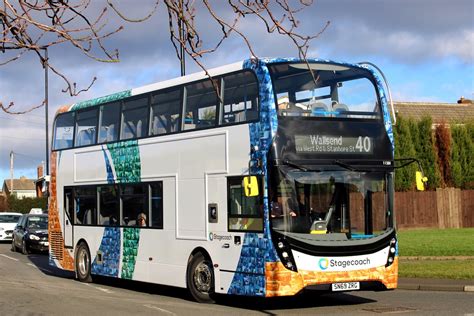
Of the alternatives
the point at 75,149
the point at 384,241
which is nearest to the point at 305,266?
the point at 384,241

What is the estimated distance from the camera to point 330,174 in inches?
535

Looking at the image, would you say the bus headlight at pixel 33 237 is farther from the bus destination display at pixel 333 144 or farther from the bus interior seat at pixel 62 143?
the bus destination display at pixel 333 144

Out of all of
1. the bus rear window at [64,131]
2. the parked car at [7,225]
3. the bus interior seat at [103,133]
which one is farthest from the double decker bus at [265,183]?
the parked car at [7,225]

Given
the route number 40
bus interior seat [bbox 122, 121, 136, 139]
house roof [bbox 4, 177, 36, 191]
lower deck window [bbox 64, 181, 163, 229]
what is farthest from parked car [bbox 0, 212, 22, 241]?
house roof [bbox 4, 177, 36, 191]

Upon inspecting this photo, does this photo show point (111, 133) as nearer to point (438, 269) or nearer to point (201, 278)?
point (201, 278)

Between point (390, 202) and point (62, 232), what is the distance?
9.89 metres

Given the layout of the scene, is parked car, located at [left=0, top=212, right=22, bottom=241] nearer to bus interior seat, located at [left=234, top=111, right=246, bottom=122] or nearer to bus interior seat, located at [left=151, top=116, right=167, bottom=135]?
bus interior seat, located at [left=151, top=116, right=167, bottom=135]

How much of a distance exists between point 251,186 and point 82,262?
819cm

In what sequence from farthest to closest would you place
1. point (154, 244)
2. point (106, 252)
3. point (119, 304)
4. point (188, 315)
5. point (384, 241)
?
1. point (106, 252)
2. point (154, 244)
3. point (119, 304)
4. point (384, 241)
5. point (188, 315)

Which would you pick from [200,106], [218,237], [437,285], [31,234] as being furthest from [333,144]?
[31,234]

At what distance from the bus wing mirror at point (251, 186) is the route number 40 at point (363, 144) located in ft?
6.63

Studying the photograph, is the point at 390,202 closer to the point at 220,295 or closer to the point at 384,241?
the point at 384,241

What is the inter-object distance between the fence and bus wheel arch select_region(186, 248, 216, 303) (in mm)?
27851

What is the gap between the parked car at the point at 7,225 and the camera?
41.5 metres
